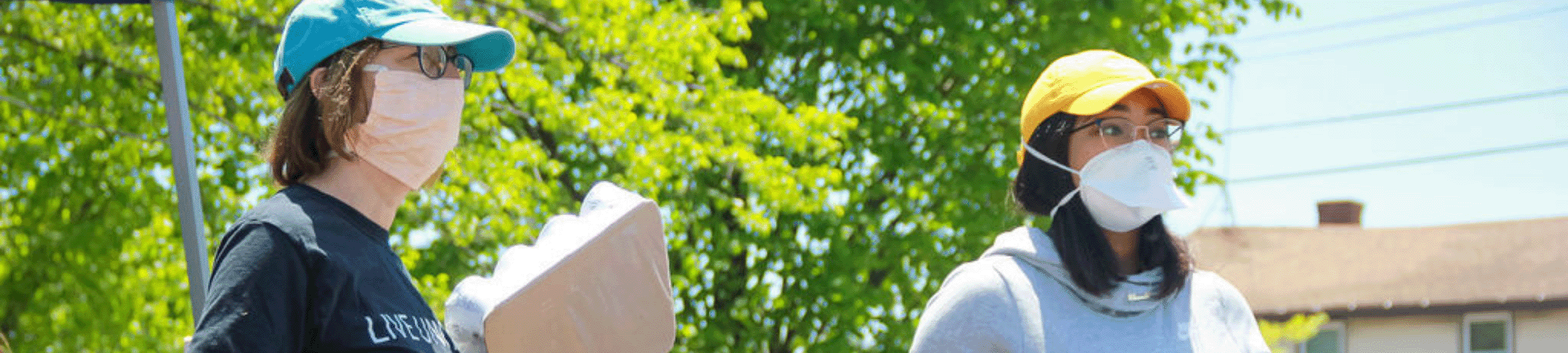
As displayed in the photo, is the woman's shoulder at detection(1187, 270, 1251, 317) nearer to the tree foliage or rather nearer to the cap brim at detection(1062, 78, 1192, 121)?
the cap brim at detection(1062, 78, 1192, 121)

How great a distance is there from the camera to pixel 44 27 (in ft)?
37.4

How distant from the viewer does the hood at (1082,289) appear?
3.80 meters

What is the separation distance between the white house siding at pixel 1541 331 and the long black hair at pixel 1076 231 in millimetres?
32790

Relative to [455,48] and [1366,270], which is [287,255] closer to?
[455,48]

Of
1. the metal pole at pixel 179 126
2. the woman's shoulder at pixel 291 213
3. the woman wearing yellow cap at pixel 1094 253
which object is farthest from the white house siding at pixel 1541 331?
the woman's shoulder at pixel 291 213

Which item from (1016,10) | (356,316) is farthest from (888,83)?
(356,316)

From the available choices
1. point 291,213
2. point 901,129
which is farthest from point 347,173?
point 901,129

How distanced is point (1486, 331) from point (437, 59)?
1404 inches

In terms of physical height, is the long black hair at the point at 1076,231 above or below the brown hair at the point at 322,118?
below

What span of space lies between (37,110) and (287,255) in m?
8.91

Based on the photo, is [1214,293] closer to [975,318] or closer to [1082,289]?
[1082,289]

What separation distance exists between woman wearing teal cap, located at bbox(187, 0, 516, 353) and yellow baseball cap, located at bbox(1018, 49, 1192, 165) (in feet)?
4.51

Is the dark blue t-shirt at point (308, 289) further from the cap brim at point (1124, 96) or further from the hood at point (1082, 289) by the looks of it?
the cap brim at point (1124, 96)

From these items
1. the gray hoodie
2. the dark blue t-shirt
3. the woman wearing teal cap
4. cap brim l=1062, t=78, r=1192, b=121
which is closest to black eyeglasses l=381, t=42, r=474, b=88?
the woman wearing teal cap
